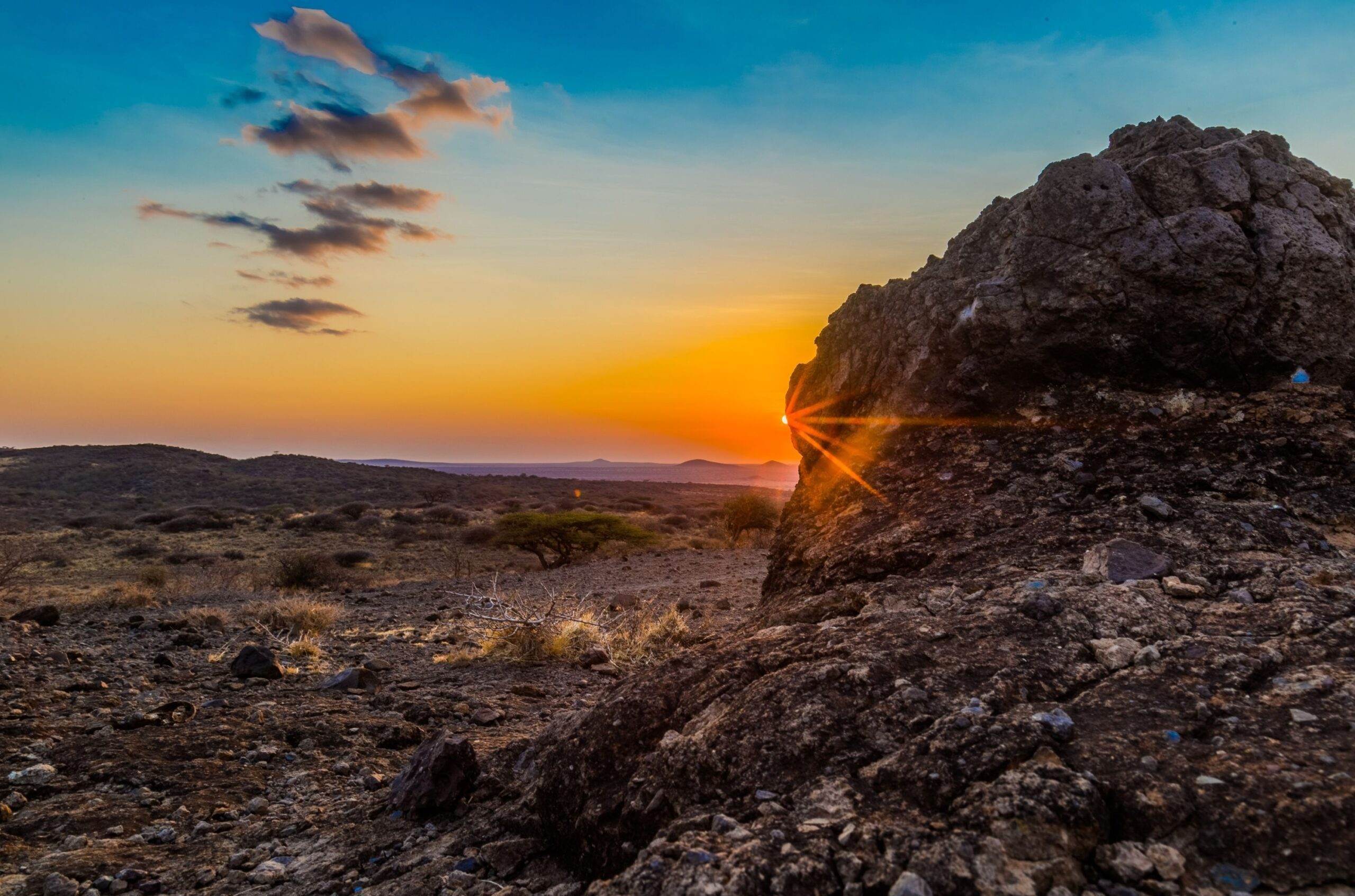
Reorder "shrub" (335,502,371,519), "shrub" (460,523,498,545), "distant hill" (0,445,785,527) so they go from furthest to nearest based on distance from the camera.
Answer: "distant hill" (0,445,785,527)
"shrub" (335,502,371,519)
"shrub" (460,523,498,545)

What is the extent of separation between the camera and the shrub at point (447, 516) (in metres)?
35.9

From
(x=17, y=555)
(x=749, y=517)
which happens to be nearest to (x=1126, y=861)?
(x=749, y=517)

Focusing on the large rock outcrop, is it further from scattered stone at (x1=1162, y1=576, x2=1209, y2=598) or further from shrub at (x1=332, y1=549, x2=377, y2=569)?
shrub at (x1=332, y1=549, x2=377, y2=569)

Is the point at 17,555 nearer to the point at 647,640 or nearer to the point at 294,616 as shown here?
the point at 294,616

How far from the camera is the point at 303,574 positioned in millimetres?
18344

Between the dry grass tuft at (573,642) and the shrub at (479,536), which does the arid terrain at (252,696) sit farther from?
the shrub at (479,536)

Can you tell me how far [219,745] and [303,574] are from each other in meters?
14.1

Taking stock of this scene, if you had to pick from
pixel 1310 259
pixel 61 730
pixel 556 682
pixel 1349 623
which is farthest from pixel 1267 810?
pixel 61 730

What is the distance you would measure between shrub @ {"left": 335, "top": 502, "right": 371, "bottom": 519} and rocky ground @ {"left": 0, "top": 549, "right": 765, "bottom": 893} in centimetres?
2723

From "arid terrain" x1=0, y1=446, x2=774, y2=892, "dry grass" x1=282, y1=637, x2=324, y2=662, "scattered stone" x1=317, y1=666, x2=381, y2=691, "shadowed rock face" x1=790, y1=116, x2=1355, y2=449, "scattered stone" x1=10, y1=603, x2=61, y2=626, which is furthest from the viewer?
"scattered stone" x1=10, y1=603, x2=61, y2=626

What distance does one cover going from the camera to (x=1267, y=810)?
6.75 feet

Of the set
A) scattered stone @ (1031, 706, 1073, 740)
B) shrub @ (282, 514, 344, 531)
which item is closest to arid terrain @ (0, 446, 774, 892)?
scattered stone @ (1031, 706, 1073, 740)

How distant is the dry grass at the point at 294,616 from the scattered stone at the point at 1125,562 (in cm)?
995

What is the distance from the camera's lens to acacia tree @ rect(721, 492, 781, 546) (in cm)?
2859
